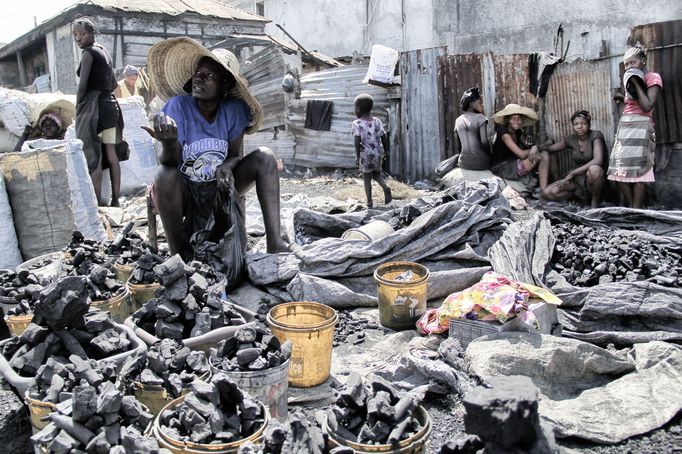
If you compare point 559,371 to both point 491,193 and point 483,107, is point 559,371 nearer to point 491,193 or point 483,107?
point 491,193

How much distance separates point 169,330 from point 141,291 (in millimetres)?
765

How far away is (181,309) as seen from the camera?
9.15 feet

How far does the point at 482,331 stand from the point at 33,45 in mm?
20194

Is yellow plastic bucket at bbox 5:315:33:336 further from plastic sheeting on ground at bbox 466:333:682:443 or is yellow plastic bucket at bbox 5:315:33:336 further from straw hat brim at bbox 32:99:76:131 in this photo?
straw hat brim at bbox 32:99:76:131

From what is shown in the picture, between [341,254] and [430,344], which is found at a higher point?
[341,254]

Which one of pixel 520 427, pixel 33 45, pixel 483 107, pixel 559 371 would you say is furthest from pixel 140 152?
pixel 33 45

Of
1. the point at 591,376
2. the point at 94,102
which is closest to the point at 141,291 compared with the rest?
the point at 591,376

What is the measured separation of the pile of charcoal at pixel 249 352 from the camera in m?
2.31

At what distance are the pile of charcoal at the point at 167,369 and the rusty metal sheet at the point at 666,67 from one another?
6332 mm

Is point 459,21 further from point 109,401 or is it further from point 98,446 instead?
point 98,446

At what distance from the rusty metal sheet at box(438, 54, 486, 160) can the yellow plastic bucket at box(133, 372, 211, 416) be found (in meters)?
7.63

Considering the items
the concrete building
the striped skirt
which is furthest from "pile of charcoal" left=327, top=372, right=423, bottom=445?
the concrete building

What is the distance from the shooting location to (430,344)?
3344mm

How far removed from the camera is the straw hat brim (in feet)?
21.2
